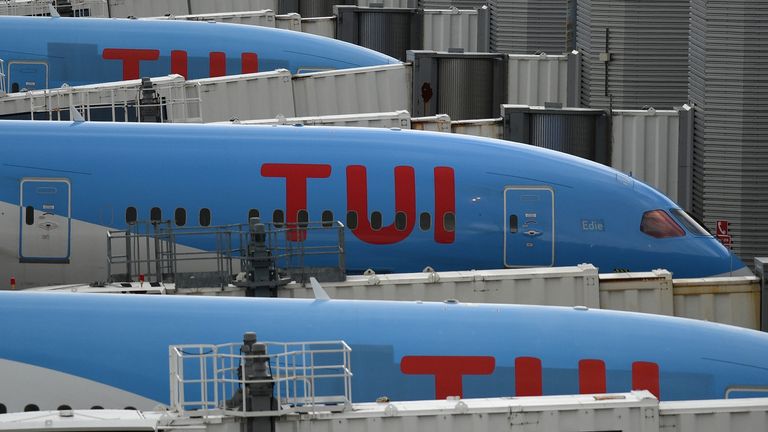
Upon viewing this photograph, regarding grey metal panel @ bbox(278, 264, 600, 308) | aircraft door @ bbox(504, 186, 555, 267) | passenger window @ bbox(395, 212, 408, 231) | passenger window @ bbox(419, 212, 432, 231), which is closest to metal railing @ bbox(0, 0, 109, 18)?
passenger window @ bbox(395, 212, 408, 231)

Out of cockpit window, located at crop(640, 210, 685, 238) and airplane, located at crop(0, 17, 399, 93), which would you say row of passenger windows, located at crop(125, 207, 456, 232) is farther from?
airplane, located at crop(0, 17, 399, 93)

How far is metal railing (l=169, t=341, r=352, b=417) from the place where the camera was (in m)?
16.8

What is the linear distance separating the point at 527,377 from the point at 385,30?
109 feet

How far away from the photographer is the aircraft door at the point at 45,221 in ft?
93.0

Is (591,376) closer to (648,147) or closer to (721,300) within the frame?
(721,300)

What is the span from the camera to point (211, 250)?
95.1 ft

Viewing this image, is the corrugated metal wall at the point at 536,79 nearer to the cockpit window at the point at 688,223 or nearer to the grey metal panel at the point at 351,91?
the grey metal panel at the point at 351,91

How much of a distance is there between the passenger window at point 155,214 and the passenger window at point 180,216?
269 mm

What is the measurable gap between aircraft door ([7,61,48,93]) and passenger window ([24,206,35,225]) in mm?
13224

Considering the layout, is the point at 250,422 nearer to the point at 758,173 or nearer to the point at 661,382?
the point at 661,382

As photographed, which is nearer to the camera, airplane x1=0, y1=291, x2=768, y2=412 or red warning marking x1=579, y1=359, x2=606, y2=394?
airplane x1=0, y1=291, x2=768, y2=412

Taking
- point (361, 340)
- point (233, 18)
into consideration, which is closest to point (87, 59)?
point (233, 18)

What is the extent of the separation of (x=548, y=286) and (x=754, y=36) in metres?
12.1

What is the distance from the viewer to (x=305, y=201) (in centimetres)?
2928
